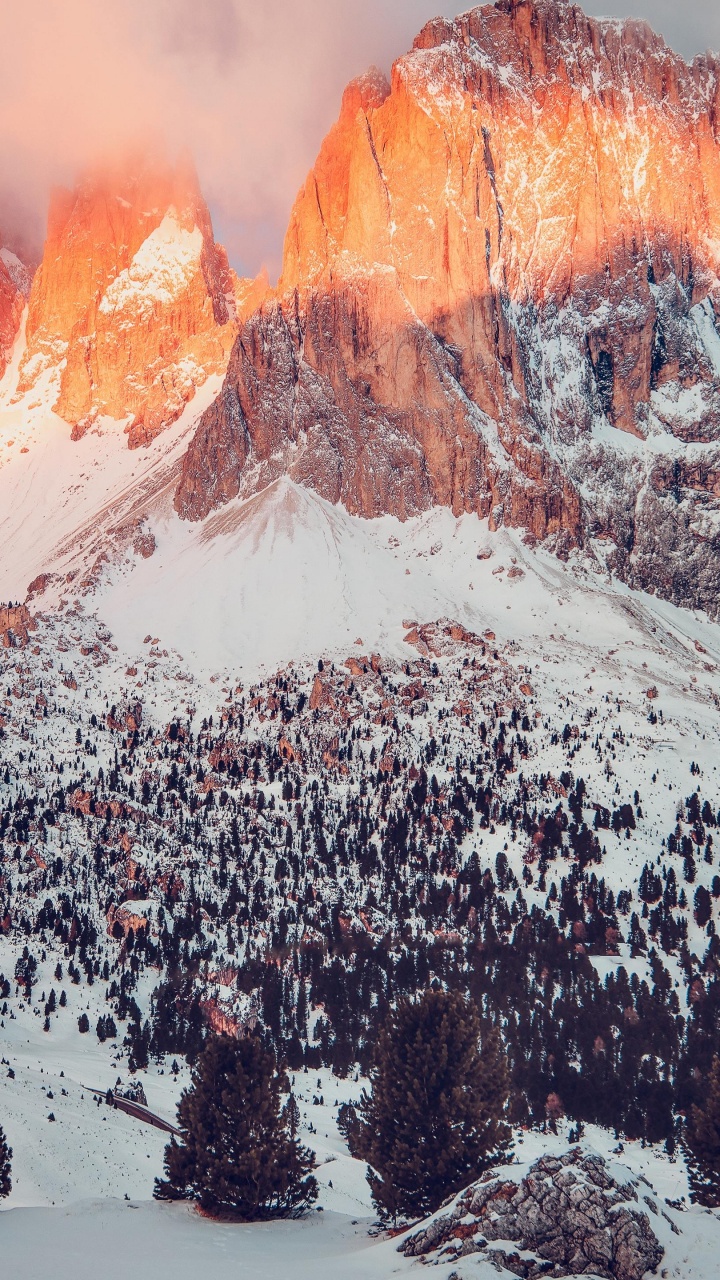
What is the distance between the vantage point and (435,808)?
196 metres

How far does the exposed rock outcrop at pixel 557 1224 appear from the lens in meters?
44.0

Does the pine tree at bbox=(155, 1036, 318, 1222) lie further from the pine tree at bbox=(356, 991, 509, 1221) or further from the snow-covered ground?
the pine tree at bbox=(356, 991, 509, 1221)

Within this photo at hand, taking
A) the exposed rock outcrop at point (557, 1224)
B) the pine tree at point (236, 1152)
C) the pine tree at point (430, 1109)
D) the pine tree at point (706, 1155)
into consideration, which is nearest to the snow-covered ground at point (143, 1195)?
the exposed rock outcrop at point (557, 1224)

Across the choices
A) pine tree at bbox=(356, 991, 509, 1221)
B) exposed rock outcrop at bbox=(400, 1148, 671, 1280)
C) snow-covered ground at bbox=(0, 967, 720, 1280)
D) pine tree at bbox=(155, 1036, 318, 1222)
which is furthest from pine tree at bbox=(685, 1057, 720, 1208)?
pine tree at bbox=(155, 1036, 318, 1222)

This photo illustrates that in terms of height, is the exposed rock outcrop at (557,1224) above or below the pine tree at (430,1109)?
above

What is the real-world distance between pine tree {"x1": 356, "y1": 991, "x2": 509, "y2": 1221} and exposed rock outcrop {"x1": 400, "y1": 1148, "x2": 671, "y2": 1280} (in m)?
12.8

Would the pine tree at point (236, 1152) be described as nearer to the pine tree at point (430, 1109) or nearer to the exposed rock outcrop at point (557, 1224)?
the pine tree at point (430, 1109)

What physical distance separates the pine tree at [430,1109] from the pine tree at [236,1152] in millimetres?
4407

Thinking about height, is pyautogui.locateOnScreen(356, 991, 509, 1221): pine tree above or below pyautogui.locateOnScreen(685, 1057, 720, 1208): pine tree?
above

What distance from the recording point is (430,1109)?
63562mm

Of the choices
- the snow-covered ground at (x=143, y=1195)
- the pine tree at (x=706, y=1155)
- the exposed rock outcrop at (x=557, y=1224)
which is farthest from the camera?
the pine tree at (x=706, y=1155)

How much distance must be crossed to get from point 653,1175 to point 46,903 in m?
101

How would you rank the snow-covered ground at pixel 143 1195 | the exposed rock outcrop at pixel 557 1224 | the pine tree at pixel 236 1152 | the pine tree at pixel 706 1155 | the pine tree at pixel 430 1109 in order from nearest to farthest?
the exposed rock outcrop at pixel 557 1224 < the snow-covered ground at pixel 143 1195 < the pine tree at pixel 430 1109 < the pine tree at pixel 236 1152 < the pine tree at pixel 706 1155

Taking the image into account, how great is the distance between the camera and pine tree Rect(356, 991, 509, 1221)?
201ft
